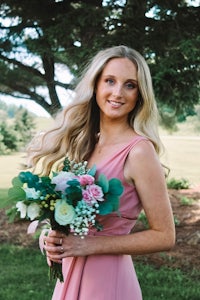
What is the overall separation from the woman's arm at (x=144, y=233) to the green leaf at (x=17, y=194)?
0.65 ft

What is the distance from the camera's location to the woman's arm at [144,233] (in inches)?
76.0

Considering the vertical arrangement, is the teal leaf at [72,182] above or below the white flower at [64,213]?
above

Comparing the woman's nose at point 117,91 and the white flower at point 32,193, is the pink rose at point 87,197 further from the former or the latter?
the woman's nose at point 117,91

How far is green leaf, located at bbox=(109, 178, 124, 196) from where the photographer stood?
1853 millimetres

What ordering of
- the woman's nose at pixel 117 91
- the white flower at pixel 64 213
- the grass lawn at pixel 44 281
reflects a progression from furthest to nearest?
the grass lawn at pixel 44 281 → the woman's nose at pixel 117 91 → the white flower at pixel 64 213

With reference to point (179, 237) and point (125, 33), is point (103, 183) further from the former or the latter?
point (179, 237)

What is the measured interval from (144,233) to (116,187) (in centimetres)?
24

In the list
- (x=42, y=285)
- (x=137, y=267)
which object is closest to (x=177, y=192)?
(x=137, y=267)

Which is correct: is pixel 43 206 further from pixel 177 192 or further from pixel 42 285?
pixel 177 192

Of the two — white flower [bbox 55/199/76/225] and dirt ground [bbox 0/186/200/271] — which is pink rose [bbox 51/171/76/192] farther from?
dirt ground [bbox 0/186/200/271]

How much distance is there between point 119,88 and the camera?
6.86ft

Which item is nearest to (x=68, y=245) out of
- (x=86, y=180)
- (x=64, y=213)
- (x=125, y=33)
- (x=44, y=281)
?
(x=64, y=213)

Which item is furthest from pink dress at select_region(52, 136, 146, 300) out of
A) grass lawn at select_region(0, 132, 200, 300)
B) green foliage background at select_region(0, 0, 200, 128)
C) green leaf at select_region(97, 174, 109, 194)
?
green foliage background at select_region(0, 0, 200, 128)

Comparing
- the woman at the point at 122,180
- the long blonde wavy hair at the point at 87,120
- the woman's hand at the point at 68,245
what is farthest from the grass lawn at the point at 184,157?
the woman's hand at the point at 68,245
